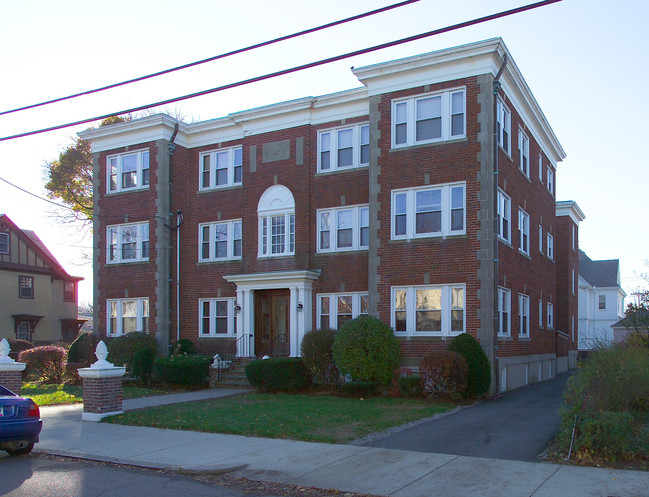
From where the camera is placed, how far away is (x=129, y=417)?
48.6ft

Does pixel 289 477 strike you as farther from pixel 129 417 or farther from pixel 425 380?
pixel 425 380

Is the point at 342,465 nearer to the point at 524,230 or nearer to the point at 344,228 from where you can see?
the point at 344,228

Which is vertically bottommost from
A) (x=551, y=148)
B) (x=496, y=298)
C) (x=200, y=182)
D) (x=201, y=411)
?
(x=201, y=411)

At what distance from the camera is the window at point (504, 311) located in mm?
19984

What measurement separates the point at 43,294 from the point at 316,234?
86.4ft

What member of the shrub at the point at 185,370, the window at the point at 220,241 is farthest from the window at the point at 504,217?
the shrub at the point at 185,370

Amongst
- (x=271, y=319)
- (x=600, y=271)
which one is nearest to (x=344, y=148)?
(x=271, y=319)

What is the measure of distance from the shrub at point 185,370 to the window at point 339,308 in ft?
13.5

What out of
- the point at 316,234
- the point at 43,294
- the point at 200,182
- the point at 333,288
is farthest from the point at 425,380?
the point at 43,294

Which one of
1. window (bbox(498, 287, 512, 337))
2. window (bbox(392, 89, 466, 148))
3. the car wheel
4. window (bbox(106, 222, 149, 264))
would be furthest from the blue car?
window (bbox(106, 222, 149, 264))

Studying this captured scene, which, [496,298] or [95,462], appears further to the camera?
[496,298]

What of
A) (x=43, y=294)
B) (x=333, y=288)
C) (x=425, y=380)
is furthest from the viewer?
(x=43, y=294)

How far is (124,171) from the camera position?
26.9 m

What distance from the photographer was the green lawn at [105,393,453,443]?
41.6 ft
